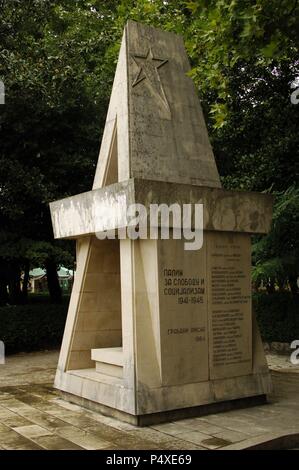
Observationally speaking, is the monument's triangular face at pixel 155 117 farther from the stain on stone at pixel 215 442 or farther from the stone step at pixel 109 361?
the stain on stone at pixel 215 442

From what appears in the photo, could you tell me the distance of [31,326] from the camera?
1672cm

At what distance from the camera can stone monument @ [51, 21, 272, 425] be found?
7707 mm

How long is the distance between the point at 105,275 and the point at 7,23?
392 inches

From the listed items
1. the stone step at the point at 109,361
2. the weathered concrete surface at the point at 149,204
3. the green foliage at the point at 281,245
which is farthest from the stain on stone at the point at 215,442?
the green foliage at the point at 281,245

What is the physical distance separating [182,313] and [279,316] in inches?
349

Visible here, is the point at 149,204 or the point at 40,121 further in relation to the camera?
the point at 40,121

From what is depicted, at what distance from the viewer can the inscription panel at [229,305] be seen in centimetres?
834

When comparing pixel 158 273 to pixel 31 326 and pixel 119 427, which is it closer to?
pixel 119 427

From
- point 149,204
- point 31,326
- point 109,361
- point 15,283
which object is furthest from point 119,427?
point 15,283

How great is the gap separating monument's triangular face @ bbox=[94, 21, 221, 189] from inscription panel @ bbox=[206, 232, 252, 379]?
1.07 m

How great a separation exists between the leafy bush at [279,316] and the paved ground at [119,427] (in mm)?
6078

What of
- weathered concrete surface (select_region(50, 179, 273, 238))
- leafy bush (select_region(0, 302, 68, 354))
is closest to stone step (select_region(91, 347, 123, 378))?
weathered concrete surface (select_region(50, 179, 273, 238))

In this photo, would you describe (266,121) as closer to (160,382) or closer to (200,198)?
(200,198)
